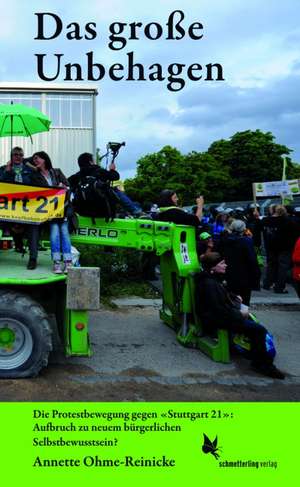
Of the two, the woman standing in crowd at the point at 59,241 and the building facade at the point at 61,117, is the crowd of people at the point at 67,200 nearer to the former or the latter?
the woman standing in crowd at the point at 59,241

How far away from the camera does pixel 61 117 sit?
747 inches

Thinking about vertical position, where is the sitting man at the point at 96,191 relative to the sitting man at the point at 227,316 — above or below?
above

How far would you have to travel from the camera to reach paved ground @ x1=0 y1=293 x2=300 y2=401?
17.1ft

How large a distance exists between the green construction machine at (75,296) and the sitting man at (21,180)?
6.7 inches

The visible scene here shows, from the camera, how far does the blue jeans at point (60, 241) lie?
5.80 metres

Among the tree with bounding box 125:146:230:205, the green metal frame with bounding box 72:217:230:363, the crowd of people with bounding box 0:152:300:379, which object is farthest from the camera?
the tree with bounding box 125:146:230:205

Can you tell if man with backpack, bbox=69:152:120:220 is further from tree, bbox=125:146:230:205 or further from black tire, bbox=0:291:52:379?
tree, bbox=125:146:230:205

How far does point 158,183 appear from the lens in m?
61.5

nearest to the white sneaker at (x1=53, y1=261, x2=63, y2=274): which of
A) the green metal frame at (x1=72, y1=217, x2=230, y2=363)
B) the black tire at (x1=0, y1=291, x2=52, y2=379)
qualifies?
the black tire at (x1=0, y1=291, x2=52, y2=379)

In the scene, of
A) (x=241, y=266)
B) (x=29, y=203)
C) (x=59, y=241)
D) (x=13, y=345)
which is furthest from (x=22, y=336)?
(x=241, y=266)

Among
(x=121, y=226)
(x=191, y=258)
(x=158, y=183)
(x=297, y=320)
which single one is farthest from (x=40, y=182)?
(x=158, y=183)

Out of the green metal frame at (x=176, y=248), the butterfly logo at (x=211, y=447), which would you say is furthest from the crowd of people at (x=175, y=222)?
the butterfly logo at (x=211, y=447)

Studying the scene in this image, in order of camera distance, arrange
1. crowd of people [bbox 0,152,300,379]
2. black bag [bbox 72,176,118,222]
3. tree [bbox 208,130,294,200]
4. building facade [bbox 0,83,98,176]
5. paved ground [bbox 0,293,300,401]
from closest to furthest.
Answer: paved ground [bbox 0,293,300,401], crowd of people [bbox 0,152,300,379], black bag [bbox 72,176,118,222], building facade [bbox 0,83,98,176], tree [bbox 208,130,294,200]

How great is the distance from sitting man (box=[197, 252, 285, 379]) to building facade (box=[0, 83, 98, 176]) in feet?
43.1
